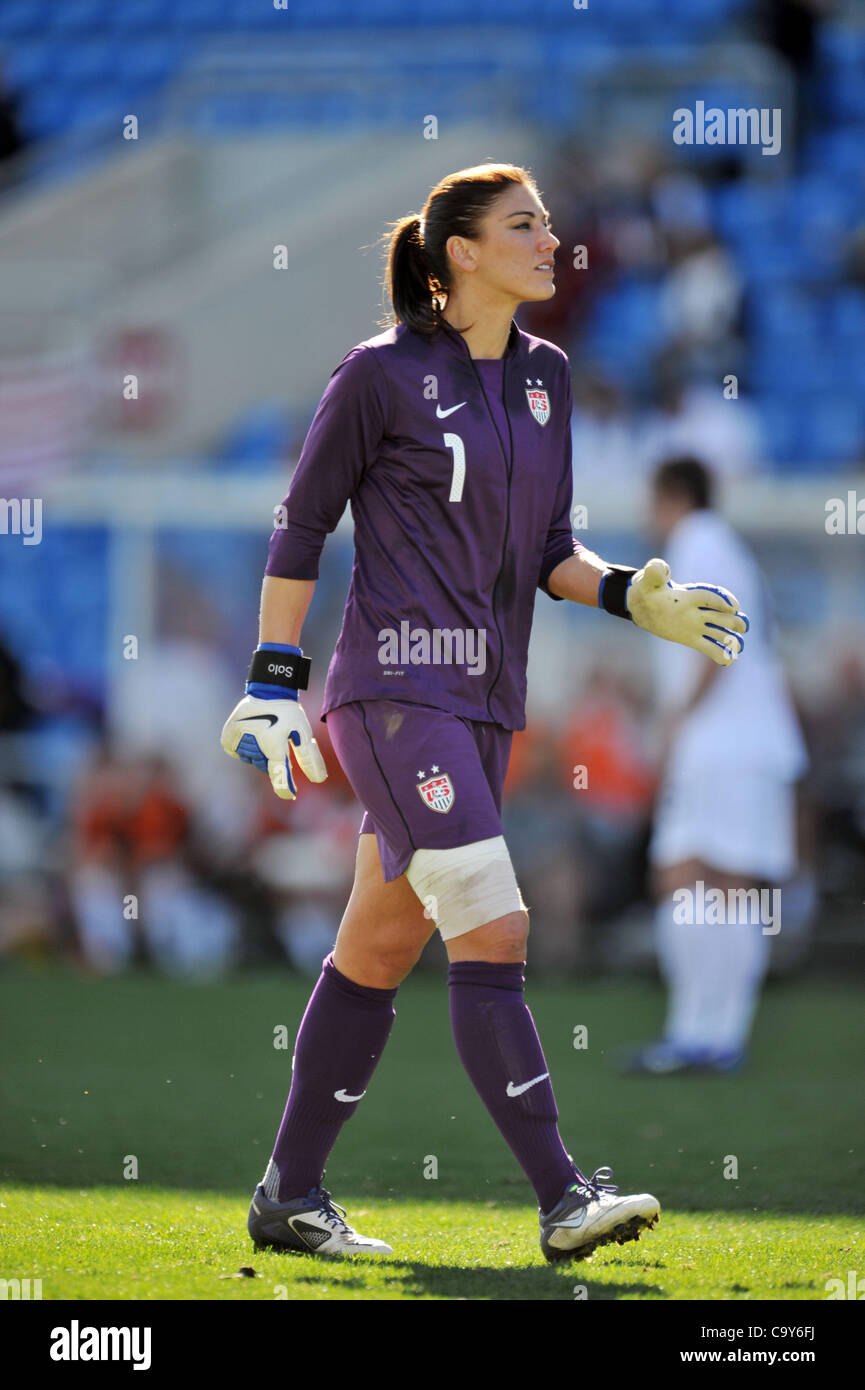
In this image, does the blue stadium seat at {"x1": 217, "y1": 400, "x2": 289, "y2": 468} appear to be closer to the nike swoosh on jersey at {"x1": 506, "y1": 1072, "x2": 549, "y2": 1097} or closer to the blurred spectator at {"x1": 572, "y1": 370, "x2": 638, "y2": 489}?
the blurred spectator at {"x1": 572, "y1": 370, "x2": 638, "y2": 489}

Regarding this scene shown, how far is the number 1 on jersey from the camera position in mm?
A: 3900

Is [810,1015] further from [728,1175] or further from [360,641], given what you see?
[360,641]

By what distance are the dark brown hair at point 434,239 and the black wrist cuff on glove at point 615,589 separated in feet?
2.10

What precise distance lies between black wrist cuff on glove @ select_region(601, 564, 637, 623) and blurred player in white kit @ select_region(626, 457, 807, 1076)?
2993 millimetres

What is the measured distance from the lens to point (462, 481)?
3906mm

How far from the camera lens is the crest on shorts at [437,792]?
12.3 ft

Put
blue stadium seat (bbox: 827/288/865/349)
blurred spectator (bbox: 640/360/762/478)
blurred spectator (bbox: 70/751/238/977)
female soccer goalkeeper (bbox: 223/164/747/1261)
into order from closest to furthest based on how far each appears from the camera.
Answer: female soccer goalkeeper (bbox: 223/164/747/1261) → blurred spectator (bbox: 70/751/238/977) → blurred spectator (bbox: 640/360/762/478) → blue stadium seat (bbox: 827/288/865/349)

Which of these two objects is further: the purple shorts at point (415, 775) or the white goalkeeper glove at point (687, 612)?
the white goalkeeper glove at point (687, 612)

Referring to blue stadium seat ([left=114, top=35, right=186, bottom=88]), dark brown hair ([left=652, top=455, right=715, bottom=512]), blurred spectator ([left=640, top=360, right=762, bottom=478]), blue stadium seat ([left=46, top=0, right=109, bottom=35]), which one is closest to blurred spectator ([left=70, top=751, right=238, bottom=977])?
blurred spectator ([left=640, top=360, right=762, bottom=478])

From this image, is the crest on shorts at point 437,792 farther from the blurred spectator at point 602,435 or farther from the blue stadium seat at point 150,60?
the blue stadium seat at point 150,60

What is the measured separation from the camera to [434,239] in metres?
4.12

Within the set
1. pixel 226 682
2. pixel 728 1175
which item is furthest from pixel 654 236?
pixel 728 1175

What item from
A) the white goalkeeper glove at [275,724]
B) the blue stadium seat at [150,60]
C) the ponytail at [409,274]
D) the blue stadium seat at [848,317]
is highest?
the blue stadium seat at [150,60]

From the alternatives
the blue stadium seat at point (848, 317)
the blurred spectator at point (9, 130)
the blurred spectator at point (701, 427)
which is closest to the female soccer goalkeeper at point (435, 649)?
the blurred spectator at point (701, 427)
